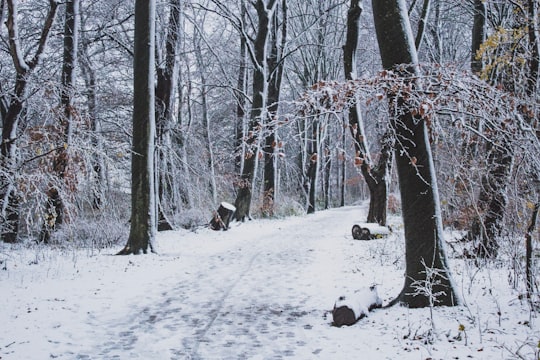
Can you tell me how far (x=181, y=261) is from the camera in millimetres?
8477

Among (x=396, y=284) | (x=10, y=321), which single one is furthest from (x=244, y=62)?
(x=10, y=321)

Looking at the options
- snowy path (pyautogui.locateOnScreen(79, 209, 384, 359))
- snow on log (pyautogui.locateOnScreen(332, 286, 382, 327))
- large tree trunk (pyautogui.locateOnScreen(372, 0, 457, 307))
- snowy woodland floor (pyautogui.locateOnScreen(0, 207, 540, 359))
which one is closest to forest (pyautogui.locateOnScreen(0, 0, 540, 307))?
large tree trunk (pyautogui.locateOnScreen(372, 0, 457, 307))

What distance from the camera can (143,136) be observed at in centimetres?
912

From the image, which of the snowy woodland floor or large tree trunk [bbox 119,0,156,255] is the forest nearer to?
large tree trunk [bbox 119,0,156,255]

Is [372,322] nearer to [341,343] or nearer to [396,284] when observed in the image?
[341,343]

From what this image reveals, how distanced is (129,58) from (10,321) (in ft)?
37.0

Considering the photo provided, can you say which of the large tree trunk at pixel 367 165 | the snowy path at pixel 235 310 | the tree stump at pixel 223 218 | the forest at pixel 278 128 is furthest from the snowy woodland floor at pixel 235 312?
the tree stump at pixel 223 218

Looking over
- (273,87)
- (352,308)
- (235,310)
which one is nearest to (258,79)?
(273,87)

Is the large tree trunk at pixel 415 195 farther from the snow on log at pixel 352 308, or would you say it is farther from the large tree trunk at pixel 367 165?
the large tree trunk at pixel 367 165

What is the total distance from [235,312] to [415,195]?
2.68 metres

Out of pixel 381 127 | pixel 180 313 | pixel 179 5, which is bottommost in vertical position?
pixel 180 313

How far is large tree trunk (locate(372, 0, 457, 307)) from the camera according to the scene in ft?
15.8

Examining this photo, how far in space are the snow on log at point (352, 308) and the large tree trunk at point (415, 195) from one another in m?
0.43

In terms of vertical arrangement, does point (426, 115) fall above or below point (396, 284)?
above
